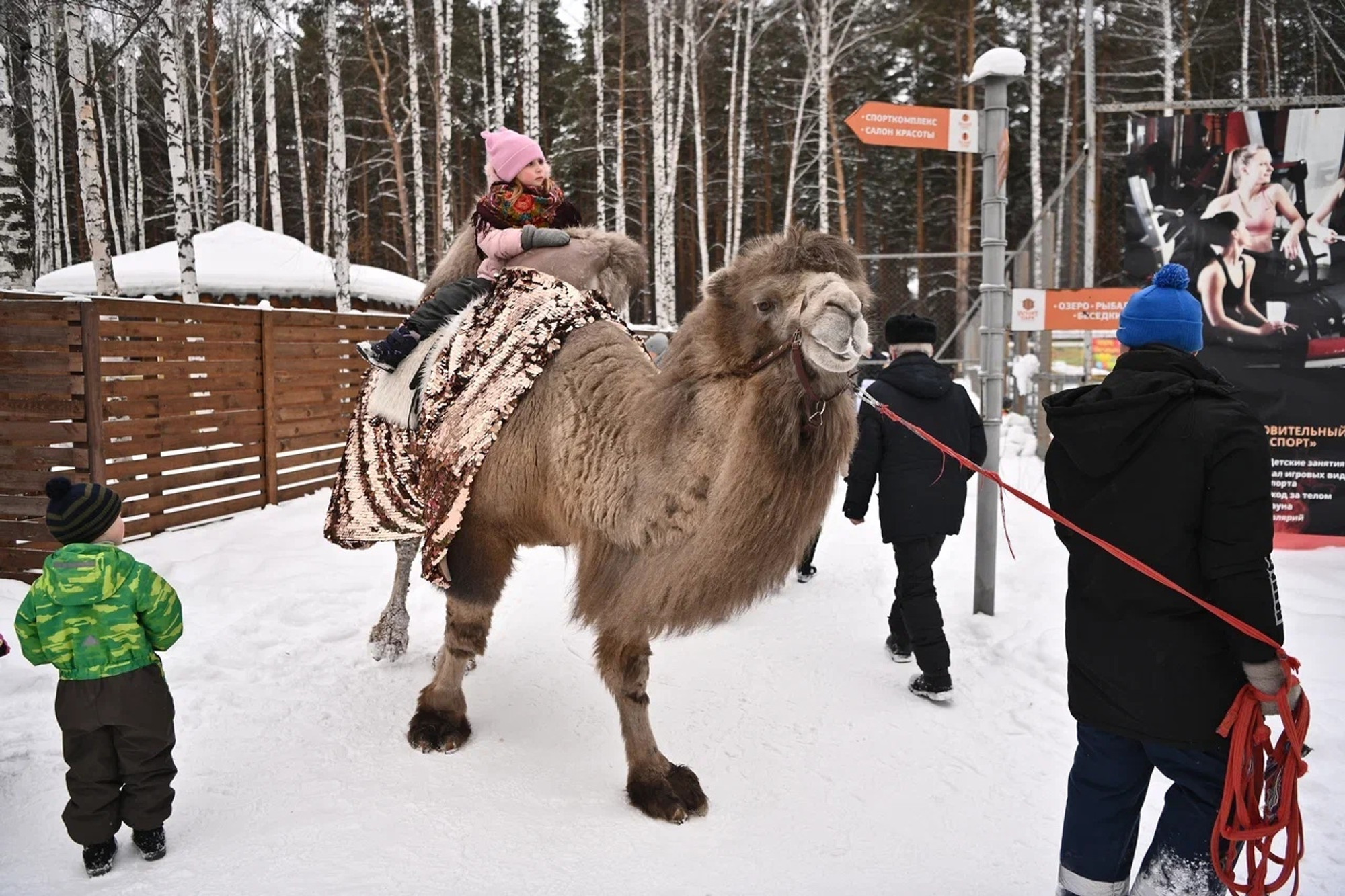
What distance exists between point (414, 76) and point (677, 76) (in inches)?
411

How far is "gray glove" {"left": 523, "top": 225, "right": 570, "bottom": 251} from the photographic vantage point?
3875 mm

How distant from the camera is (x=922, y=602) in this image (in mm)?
4504

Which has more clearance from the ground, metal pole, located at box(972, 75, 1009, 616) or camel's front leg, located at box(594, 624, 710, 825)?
metal pole, located at box(972, 75, 1009, 616)

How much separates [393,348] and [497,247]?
0.67 meters

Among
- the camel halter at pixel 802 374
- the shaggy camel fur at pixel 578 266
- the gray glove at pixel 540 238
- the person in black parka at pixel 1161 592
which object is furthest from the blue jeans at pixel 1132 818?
the gray glove at pixel 540 238

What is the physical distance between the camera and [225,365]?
7.52 metres

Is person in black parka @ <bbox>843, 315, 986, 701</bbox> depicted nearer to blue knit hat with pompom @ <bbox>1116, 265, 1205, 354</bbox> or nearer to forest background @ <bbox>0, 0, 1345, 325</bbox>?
blue knit hat with pompom @ <bbox>1116, 265, 1205, 354</bbox>

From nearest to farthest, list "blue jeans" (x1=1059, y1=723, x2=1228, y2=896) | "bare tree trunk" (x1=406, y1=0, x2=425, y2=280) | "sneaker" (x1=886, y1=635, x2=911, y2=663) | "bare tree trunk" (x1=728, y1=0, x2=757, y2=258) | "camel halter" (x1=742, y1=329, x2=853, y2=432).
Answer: "blue jeans" (x1=1059, y1=723, x2=1228, y2=896)
"camel halter" (x1=742, y1=329, x2=853, y2=432)
"sneaker" (x1=886, y1=635, x2=911, y2=663)
"bare tree trunk" (x1=406, y1=0, x2=425, y2=280)
"bare tree trunk" (x1=728, y1=0, x2=757, y2=258)

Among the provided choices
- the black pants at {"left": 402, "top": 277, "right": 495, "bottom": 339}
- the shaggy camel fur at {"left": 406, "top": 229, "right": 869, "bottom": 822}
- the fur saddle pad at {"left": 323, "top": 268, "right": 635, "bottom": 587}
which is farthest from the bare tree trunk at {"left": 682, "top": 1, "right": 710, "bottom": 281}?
the shaggy camel fur at {"left": 406, "top": 229, "right": 869, "bottom": 822}

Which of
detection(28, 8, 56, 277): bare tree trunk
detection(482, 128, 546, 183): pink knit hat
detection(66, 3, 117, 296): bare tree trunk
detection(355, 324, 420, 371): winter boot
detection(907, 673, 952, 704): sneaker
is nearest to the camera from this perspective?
detection(355, 324, 420, 371): winter boot

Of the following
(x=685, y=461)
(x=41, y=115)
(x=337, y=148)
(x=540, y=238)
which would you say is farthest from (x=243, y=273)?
(x=685, y=461)

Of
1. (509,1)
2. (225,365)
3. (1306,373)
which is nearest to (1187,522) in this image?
(1306,373)

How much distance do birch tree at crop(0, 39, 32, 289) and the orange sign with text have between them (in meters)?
8.69

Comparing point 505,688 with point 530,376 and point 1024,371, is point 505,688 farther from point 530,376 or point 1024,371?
point 1024,371
